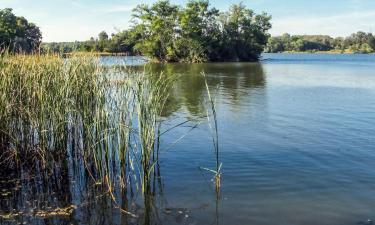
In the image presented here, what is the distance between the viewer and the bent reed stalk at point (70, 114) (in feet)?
26.7

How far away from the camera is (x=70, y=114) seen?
8.95 m

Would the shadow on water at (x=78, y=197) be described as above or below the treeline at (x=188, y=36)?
below

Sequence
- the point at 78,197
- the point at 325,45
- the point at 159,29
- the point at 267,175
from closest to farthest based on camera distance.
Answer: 1. the point at 78,197
2. the point at 267,175
3. the point at 159,29
4. the point at 325,45

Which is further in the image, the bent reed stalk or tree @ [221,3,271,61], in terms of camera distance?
tree @ [221,3,271,61]

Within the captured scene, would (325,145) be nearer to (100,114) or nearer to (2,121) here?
(100,114)

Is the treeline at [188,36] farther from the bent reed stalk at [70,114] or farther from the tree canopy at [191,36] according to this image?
the bent reed stalk at [70,114]

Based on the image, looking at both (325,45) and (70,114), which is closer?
(70,114)

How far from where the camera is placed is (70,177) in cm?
921

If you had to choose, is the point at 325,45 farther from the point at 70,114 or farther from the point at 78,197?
the point at 78,197

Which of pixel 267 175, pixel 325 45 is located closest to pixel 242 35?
pixel 267 175

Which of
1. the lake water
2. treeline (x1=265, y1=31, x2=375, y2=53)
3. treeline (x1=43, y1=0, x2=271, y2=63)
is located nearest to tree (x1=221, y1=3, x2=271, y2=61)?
treeline (x1=43, y1=0, x2=271, y2=63)

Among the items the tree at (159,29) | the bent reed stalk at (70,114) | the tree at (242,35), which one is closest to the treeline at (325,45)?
the tree at (242,35)

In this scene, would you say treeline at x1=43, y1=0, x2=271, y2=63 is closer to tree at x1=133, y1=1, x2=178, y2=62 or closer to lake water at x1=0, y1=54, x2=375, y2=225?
tree at x1=133, y1=1, x2=178, y2=62

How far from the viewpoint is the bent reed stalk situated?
26.7 ft
